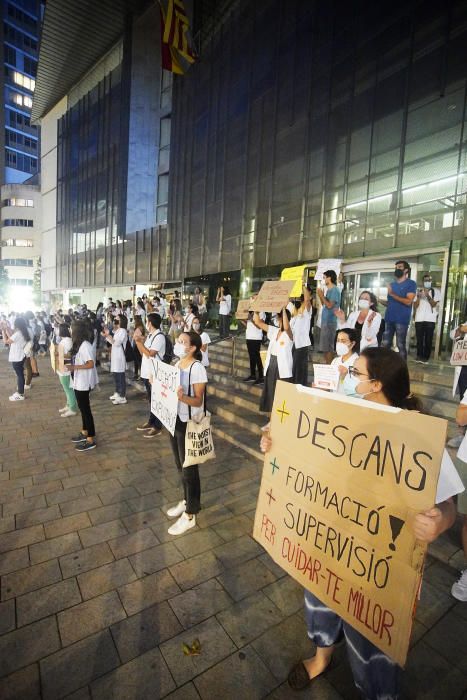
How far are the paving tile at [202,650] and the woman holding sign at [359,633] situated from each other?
1.60 ft

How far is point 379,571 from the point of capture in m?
1.60

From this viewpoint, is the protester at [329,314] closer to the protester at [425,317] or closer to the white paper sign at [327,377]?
the protester at [425,317]

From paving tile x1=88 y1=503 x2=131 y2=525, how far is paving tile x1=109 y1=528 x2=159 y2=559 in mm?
402

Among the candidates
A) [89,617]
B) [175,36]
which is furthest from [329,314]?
[175,36]

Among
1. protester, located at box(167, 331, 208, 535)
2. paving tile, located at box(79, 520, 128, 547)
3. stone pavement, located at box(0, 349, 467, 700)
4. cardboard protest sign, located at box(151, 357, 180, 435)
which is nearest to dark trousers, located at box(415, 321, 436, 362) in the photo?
stone pavement, located at box(0, 349, 467, 700)

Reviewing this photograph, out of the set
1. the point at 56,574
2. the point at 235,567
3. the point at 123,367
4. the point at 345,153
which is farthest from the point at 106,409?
the point at 345,153

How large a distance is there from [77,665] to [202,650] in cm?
79

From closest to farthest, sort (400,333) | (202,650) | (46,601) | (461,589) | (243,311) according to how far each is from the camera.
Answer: (202,650), (46,601), (461,589), (400,333), (243,311)

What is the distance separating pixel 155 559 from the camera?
10.4 feet

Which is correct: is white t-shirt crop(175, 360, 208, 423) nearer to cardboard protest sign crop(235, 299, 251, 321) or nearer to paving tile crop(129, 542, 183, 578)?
paving tile crop(129, 542, 183, 578)

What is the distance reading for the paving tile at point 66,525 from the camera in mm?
3545

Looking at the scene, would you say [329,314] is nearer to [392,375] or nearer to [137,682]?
[392,375]

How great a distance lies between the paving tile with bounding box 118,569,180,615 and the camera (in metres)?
2.66

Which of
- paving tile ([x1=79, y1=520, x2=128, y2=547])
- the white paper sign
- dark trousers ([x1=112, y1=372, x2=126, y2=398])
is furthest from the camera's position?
dark trousers ([x1=112, y1=372, x2=126, y2=398])
